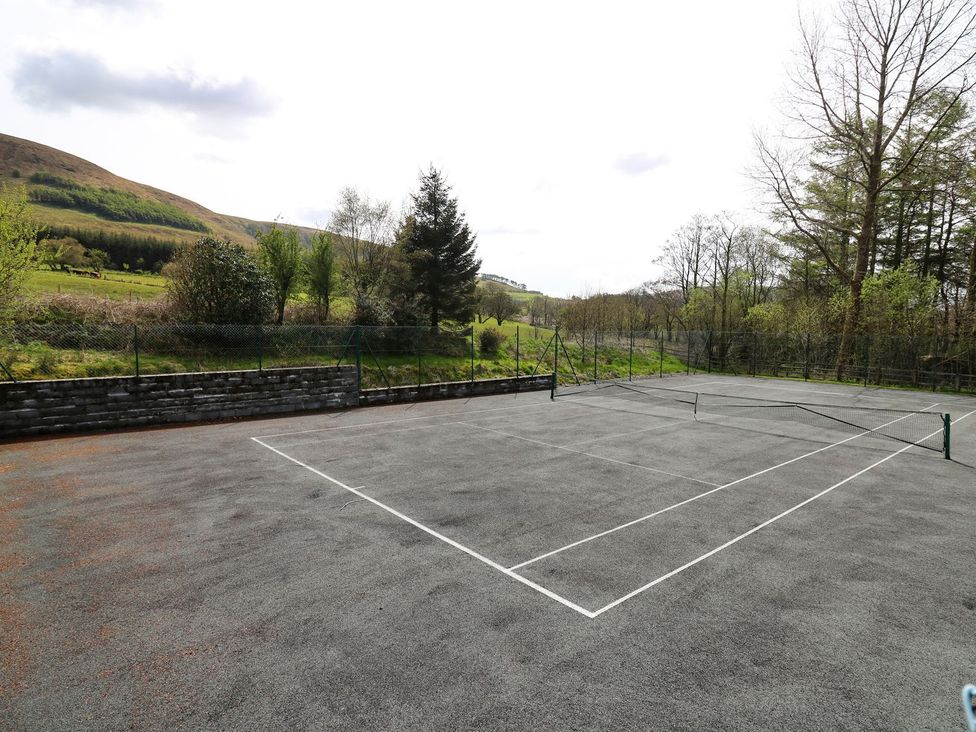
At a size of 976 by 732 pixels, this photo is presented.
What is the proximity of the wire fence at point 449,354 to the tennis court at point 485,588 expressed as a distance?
4943 mm

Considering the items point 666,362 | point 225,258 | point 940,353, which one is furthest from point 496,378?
point 940,353

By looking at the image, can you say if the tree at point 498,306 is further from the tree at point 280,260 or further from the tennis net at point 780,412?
the tree at point 280,260

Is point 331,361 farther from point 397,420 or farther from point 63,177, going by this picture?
point 63,177

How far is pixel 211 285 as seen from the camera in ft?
60.4

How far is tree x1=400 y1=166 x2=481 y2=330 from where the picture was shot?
28922 millimetres

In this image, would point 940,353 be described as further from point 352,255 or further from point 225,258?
point 225,258

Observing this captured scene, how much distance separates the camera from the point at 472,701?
3.65 m

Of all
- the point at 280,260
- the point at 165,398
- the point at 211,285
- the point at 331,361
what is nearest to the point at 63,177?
the point at 280,260

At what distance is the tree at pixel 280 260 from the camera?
23172 mm

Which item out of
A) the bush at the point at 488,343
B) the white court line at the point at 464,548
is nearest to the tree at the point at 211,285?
the white court line at the point at 464,548

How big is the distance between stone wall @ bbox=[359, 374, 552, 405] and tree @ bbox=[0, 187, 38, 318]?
10619 millimetres

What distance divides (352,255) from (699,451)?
23141 mm

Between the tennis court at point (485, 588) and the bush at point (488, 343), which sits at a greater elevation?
the bush at point (488, 343)

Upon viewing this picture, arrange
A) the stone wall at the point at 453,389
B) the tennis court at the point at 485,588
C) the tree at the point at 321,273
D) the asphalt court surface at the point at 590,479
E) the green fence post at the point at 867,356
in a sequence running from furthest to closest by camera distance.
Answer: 1. the green fence post at the point at 867,356
2. the tree at the point at 321,273
3. the stone wall at the point at 453,389
4. the asphalt court surface at the point at 590,479
5. the tennis court at the point at 485,588
